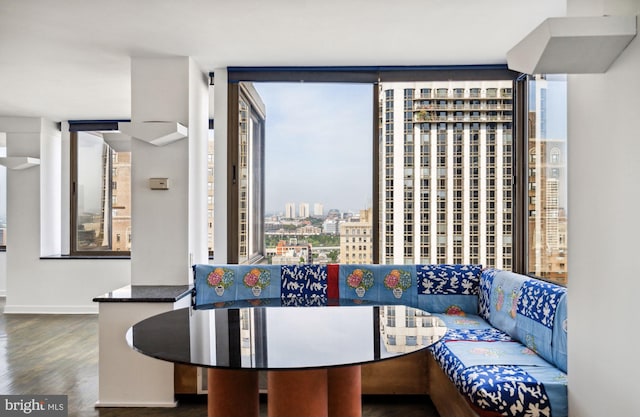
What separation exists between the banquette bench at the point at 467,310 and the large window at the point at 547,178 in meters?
0.39

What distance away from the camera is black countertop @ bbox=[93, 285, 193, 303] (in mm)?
3102

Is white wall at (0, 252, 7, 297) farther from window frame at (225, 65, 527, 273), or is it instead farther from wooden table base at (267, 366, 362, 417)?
wooden table base at (267, 366, 362, 417)

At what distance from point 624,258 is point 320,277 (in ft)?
7.65

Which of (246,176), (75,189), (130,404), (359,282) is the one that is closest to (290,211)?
(246,176)

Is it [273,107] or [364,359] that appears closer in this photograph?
[364,359]

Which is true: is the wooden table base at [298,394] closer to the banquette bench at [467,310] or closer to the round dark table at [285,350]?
the round dark table at [285,350]

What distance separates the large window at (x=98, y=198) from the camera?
6266 mm

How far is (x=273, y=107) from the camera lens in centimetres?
413

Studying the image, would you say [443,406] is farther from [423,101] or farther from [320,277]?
[423,101]

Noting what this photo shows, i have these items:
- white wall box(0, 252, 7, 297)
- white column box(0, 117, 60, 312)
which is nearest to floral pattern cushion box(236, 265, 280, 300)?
white column box(0, 117, 60, 312)

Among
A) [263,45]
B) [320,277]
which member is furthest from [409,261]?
[263,45]

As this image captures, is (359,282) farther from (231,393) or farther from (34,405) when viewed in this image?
(34,405)

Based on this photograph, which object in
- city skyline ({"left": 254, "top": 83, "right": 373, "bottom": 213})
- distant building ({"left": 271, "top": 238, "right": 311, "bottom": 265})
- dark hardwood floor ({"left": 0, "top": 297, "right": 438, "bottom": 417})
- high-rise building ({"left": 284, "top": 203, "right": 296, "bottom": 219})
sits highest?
city skyline ({"left": 254, "top": 83, "right": 373, "bottom": 213})

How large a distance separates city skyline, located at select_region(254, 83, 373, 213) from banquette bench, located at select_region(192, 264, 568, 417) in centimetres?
72
